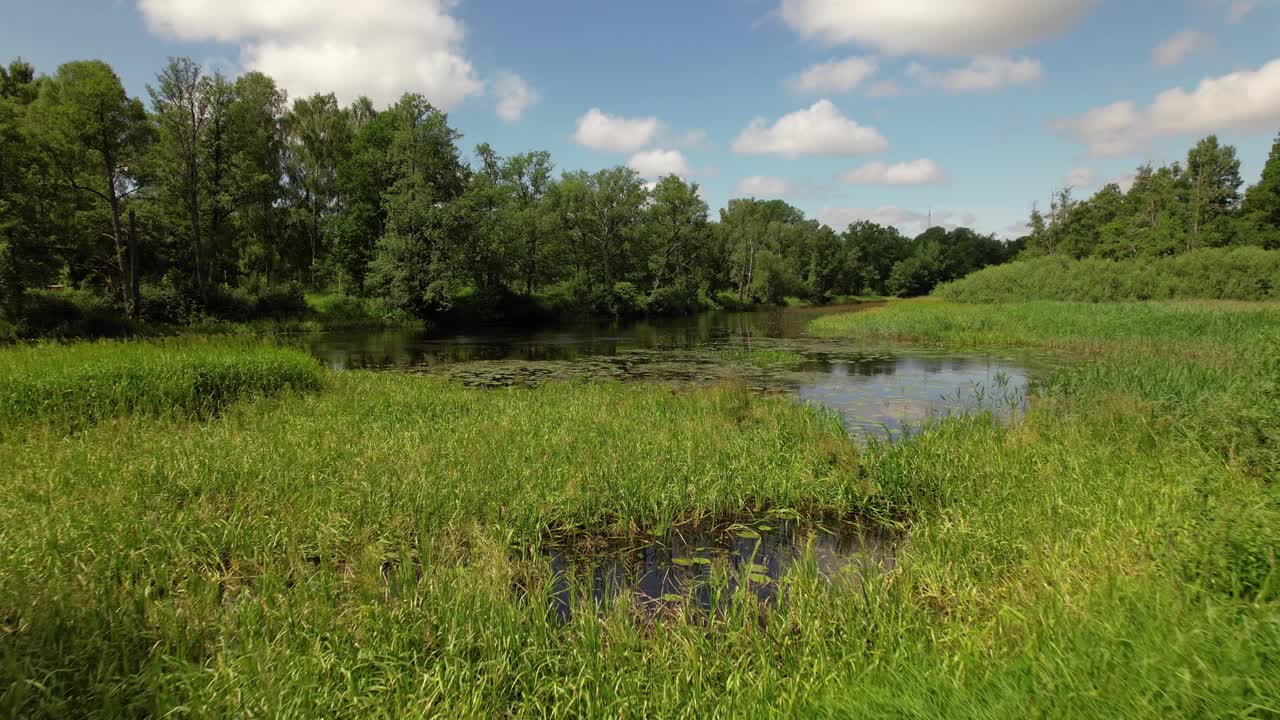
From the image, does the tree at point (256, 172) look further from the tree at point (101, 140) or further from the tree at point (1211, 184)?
the tree at point (1211, 184)

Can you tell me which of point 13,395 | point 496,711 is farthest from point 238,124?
point 496,711

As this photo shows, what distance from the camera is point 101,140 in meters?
28.5

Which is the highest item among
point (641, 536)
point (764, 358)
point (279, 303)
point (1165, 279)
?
point (1165, 279)

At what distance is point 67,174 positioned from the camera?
29.2m

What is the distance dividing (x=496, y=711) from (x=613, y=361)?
19.2 metres

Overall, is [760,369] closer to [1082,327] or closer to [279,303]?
[1082,327]

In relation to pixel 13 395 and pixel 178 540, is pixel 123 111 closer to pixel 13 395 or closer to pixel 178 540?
pixel 13 395

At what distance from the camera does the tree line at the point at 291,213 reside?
28.1m

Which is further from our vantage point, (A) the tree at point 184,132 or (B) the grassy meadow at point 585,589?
(A) the tree at point 184,132

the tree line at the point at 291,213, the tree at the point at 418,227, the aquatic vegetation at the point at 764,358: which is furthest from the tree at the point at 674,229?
the aquatic vegetation at the point at 764,358

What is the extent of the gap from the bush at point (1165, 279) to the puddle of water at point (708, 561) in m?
47.1

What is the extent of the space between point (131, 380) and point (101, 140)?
94.0ft

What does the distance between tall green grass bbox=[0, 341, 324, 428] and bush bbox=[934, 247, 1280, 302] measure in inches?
1997

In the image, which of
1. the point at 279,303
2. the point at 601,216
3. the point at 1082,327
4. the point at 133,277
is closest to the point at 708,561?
the point at 1082,327
